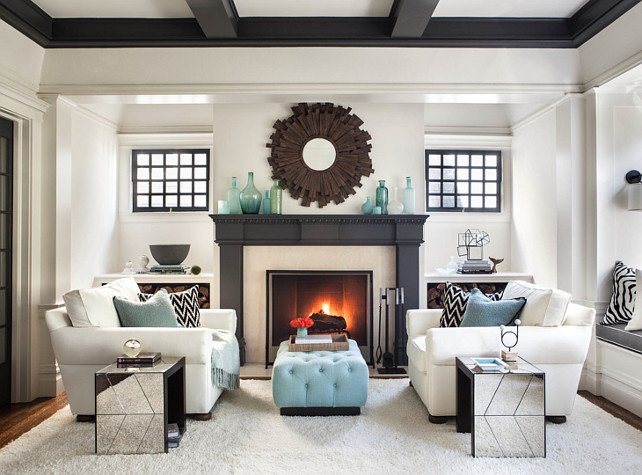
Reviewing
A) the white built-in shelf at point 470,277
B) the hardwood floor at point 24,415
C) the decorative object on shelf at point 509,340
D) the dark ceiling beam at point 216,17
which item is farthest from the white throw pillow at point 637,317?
the hardwood floor at point 24,415

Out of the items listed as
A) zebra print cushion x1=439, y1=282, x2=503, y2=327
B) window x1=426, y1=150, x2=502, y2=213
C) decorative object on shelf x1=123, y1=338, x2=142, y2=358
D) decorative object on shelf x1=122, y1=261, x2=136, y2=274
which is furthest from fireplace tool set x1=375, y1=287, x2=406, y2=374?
decorative object on shelf x1=122, y1=261, x2=136, y2=274

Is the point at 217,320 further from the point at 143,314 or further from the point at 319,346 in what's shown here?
the point at 319,346

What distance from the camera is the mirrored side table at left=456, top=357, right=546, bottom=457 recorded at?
2801 millimetres

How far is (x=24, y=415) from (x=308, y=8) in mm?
3492

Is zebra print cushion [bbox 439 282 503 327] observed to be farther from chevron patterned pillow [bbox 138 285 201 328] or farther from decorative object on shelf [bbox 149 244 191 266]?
decorative object on shelf [bbox 149 244 191 266]

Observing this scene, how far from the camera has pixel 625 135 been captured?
400cm

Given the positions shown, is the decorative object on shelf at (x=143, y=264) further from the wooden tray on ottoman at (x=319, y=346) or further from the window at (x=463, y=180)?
the window at (x=463, y=180)

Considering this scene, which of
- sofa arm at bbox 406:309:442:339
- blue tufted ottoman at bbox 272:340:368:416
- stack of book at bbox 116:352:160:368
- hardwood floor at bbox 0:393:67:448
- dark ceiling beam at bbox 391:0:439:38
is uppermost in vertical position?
dark ceiling beam at bbox 391:0:439:38

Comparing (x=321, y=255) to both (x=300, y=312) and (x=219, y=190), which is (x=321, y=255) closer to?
(x=300, y=312)

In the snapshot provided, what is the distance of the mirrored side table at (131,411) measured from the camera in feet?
9.34

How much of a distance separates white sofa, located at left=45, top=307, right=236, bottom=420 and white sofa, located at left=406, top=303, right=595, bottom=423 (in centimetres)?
143

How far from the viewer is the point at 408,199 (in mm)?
4797

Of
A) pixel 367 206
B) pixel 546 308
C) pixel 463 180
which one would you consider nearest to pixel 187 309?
pixel 367 206

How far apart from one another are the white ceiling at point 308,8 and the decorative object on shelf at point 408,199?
59.7 inches
